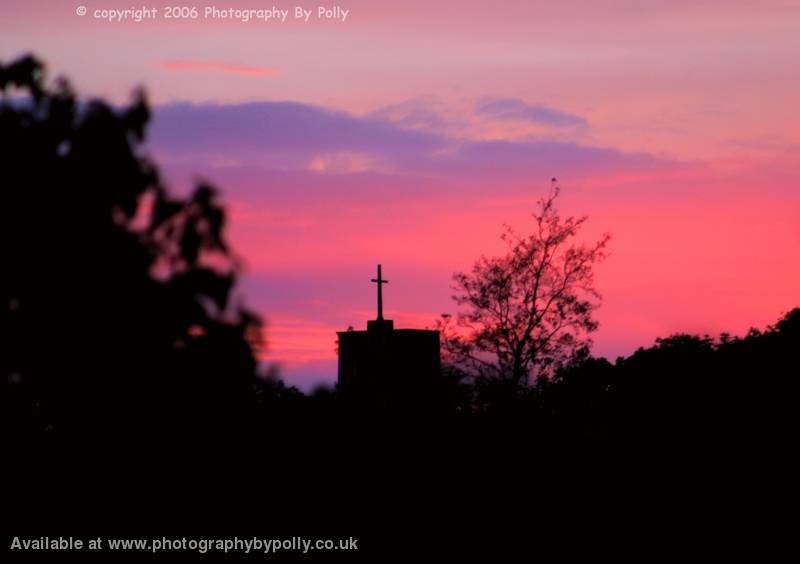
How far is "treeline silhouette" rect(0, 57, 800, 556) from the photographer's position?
1257 centimetres

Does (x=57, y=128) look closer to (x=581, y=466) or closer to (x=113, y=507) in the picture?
(x=113, y=507)

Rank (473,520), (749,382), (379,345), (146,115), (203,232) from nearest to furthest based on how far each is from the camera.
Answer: (203,232)
(146,115)
(473,520)
(749,382)
(379,345)

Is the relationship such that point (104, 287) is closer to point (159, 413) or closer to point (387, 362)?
point (159, 413)

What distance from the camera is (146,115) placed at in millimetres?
12953

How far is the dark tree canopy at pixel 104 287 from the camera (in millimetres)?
12516

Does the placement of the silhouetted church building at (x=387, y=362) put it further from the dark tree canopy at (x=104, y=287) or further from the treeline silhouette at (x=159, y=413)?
the dark tree canopy at (x=104, y=287)

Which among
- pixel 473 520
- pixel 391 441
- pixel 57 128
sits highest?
pixel 57 128

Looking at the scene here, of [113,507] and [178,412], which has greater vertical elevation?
[178,412]

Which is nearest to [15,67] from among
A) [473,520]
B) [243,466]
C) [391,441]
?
[243,466]

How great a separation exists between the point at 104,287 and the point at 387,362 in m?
51.4

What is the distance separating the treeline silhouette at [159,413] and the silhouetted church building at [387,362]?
21408mm

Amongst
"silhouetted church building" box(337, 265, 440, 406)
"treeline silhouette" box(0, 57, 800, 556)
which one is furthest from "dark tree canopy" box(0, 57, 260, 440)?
"silhouetted church building" box(337, 265, 440, 406)

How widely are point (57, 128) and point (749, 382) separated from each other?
38.9m

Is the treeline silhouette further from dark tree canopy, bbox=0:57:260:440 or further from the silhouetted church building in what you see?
the silhouetted church building
